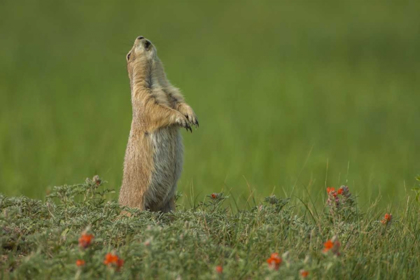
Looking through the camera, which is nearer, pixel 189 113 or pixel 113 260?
pixel 113 260

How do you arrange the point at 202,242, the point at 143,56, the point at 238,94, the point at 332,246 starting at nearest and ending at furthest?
the point at 332,246 → the point at 202,242 → the point at 143,56 → the point at 238,94

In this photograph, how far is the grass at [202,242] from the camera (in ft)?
12.9

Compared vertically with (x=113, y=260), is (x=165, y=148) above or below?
above

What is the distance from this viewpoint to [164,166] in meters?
5.87

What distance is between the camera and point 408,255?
4.76m

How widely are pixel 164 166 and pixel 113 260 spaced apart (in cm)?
219

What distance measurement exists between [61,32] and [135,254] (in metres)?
16.5

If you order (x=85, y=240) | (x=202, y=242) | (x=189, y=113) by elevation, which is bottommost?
(x=202, y=242)

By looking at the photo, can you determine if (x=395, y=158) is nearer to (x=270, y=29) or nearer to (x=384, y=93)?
(x=384, y=93)

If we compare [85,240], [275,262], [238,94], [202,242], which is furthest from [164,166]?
[238,94]

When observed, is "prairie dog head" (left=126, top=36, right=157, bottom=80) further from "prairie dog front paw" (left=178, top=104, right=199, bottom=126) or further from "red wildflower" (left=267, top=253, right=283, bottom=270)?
"red wildflower" (left=267, top=253, right=283, bottom=270)

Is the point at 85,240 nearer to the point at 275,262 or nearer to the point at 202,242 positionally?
the point at 202,242

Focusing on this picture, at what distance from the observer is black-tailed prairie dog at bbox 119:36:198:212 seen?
5.82 m

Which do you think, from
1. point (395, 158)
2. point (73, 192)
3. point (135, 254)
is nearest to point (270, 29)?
point (395, 158)
